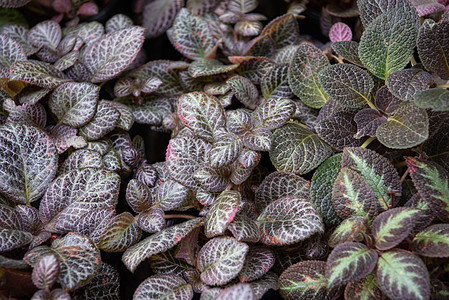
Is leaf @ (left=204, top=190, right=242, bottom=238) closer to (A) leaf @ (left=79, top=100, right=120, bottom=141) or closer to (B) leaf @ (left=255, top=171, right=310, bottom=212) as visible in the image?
(B) leaf @ (left=255, top=171, right=310, bottom=212)

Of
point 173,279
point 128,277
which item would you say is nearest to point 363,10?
point 173,279

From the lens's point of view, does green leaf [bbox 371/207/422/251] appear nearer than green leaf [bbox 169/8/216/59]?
Yes

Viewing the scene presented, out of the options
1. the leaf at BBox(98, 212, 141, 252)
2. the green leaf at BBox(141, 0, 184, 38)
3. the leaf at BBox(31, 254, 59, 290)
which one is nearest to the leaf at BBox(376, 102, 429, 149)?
the leaf at BBox(98, 212, 141, 252)

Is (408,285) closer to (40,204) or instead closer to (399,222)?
(399,222)

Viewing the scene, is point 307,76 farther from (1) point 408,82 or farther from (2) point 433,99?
(2) point 433,99

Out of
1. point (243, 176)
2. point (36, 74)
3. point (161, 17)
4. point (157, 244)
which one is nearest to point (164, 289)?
point (157, 244)
